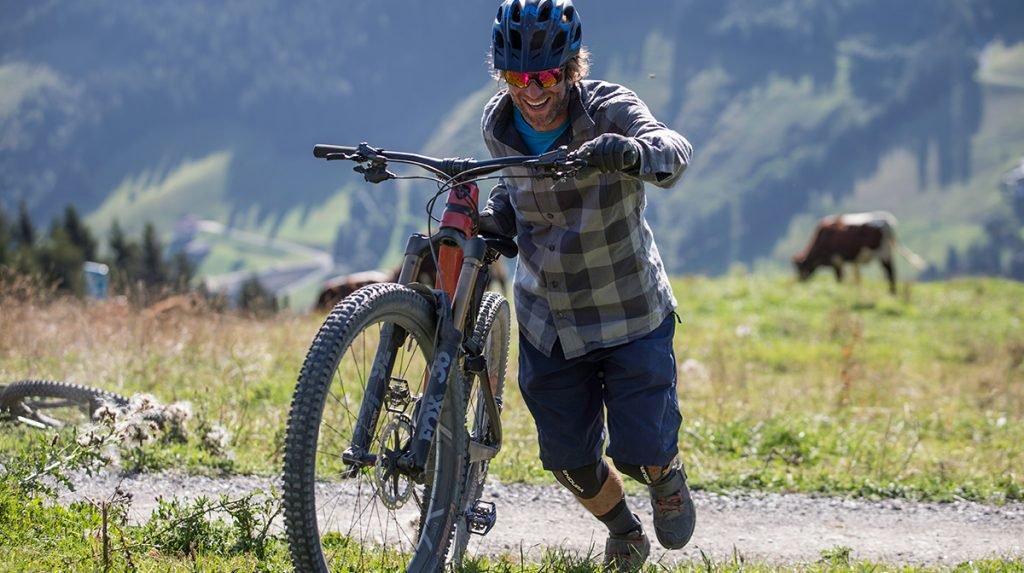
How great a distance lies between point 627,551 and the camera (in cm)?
502

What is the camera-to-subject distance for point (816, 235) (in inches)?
1157

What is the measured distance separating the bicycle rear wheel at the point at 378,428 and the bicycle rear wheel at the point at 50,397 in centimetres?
249

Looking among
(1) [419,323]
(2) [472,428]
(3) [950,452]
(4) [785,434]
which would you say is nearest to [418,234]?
(1) [419,323]

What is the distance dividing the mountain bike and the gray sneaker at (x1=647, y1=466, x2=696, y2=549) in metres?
0.75

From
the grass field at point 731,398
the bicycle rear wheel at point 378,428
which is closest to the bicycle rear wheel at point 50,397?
the grass field at point 731,398

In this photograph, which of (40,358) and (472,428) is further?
(40,358)

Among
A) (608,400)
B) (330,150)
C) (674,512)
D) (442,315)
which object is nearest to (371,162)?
(330,150)

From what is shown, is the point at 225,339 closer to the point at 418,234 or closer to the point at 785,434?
the point at 785,434

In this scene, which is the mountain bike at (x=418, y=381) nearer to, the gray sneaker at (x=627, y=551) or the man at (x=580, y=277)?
the man at (x=580, y=277)

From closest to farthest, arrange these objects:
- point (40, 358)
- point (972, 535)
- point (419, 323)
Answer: point (419, 323) → point (972, 535) → point (40, 358)

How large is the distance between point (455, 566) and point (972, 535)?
10.0ft

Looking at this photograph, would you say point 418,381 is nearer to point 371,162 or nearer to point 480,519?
point 480,519

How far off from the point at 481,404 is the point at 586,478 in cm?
56

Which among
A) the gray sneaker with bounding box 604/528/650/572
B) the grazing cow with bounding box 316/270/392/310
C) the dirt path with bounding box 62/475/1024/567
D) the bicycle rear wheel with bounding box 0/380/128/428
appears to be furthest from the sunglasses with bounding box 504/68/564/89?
the grazing cow with bounding box 316/270/392/310
